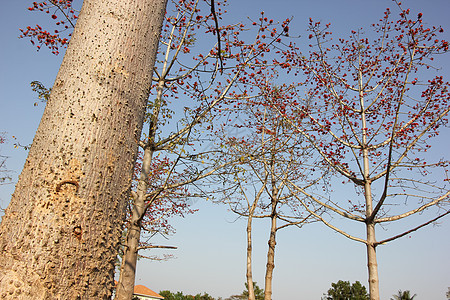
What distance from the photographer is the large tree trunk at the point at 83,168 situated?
109 cm

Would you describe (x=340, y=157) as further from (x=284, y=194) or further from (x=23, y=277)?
(x=23, y=277)

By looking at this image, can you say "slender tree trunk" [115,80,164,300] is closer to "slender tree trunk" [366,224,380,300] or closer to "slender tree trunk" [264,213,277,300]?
"slender tree trunk" [366,224,380,300]

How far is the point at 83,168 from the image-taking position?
4.03ft

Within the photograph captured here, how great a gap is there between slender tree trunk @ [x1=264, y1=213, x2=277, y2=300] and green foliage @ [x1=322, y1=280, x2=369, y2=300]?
1994 centimetres

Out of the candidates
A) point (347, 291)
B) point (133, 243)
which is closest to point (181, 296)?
point (347, 291)

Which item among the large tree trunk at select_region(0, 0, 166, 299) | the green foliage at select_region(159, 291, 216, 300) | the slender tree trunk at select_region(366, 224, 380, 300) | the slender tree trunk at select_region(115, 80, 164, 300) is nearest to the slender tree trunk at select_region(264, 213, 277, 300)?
the slender tree trunk at select_region(366, 224, 380, 300)

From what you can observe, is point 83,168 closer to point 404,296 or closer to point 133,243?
point 133,243

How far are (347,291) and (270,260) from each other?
21038mm

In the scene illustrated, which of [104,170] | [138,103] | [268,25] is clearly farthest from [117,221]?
[268,25]

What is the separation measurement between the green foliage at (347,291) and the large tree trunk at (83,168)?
1150 inches

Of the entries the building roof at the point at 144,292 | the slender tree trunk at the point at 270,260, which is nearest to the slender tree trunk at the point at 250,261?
the slender tree trunk at the point at 270,260

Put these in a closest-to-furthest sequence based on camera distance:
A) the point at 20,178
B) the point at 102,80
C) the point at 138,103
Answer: the point at 20,178 → the point at 102,80 → the point at 138,103

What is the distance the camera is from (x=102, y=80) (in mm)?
1372

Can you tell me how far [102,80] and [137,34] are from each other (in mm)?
347
